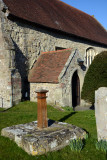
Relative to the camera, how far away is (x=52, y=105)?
1080 cm

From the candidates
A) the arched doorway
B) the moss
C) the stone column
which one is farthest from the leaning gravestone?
the arched doorway

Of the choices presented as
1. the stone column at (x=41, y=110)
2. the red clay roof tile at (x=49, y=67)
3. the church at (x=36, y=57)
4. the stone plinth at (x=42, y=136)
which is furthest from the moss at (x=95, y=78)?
the stone column at (x=41, y=110)

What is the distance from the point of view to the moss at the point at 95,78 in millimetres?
10625

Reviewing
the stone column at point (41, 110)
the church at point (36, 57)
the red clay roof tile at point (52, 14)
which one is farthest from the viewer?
the red clay roof tile at point (52, 14)

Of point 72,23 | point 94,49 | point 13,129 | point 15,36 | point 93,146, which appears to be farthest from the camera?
point 94,49

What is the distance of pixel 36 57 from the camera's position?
13023mm

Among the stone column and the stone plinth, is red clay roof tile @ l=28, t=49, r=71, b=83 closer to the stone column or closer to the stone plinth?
the stone column

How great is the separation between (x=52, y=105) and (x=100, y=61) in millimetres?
4194

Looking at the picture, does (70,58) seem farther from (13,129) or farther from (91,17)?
(91,17)

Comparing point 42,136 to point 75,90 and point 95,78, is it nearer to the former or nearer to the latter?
point 95,78

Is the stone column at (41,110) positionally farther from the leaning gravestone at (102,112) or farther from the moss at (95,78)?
the moss at (95,78)

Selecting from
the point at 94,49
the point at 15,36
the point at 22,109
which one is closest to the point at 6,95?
the point at 22,109

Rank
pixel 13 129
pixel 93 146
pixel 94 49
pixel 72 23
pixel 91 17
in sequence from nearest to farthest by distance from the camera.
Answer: pixel 93 146 → pixel 13 129 → pixel 72 23 → pixel 94 49 → pixel 91 17

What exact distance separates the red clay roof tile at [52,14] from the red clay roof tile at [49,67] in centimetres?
278
